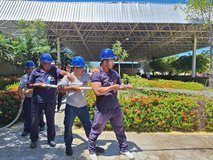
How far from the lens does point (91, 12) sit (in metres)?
15.9

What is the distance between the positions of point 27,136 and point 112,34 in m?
19.2

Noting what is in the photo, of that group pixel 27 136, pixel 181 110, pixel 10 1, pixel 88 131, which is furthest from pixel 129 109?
pixel 10 1

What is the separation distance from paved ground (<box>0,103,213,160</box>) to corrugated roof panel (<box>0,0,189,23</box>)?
11.8m

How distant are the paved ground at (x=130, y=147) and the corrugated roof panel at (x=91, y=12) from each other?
38.6ft

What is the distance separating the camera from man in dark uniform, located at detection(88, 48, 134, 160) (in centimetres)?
324

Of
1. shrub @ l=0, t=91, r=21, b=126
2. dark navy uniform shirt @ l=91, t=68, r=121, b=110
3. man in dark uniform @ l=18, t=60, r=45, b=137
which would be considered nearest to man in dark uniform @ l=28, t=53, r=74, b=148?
man in dark uniform @ l=18, t=60, r=45, b=137

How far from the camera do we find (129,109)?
5.14 metres

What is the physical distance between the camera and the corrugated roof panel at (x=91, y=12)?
1508 centimetres

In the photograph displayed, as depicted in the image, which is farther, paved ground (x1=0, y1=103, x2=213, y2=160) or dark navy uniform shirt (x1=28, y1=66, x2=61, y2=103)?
dark navy uniform shirt (x1=28, y1=66, x2=61, y2=103)

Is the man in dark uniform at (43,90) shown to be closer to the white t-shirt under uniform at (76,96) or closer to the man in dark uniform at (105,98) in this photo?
the white t-shirt under uniform at (76,96)

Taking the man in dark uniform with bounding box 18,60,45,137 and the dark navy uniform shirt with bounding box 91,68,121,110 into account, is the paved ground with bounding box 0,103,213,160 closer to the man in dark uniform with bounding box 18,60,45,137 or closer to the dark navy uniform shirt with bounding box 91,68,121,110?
the man in dark uniform with bounding box 18,60,45,137

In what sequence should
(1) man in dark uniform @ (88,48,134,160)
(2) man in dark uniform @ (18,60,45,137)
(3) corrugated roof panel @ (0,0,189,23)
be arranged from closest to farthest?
(1) man in dark uniform @ (88,48,134,160) < (2) man in dark uniform @ (18,60,45,137) < (3) corrugated roof panel @ (0,0,189,23)

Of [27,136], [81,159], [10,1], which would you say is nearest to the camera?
[81,159]

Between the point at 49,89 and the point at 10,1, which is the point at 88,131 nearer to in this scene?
the point at 49,89
